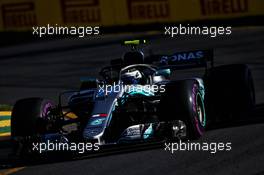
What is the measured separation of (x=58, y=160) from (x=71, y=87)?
20.8 feet

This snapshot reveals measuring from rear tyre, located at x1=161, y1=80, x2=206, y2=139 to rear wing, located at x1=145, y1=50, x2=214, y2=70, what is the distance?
182 centimetres

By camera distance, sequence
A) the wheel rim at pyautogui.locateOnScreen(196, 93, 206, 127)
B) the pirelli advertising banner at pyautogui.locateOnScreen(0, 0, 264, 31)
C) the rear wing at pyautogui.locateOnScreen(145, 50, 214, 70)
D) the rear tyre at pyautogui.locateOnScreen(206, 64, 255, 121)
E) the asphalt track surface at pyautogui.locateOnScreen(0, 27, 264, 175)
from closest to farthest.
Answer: the asphalt track surface at pyautogui.locateOnScreen(0, 27, 264, 175) < the wheel rim at pyautogui.locateOnScreen(196, 93, 206, 127) < the rear tyre at pyautogui.locateOnScreen(206, 64, 255, 121) < the rear wing at pyautogui.locateOnScreen(145, 50, 214, 70) < the pirelli advertising banner at pyautogui.locateOnScreen(0, 0, 264, 31)

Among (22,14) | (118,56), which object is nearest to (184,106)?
(118,56)

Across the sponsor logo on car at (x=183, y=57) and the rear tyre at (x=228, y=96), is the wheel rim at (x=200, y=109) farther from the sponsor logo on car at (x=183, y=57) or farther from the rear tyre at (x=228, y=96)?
the sponsor logo on car at (x=183, y=57)

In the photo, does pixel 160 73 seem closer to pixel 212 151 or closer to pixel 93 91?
pixel 93 91

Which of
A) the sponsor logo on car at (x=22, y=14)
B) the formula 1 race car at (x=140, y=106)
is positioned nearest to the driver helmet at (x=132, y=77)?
the formula 1 race car at (x=140, y=106)

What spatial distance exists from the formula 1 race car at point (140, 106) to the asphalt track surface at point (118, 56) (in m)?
0.26

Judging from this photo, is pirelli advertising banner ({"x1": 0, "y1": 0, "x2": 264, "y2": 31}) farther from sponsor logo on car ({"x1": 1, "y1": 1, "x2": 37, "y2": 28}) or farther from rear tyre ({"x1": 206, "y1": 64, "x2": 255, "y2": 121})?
rear tyre ({"x1": 206, "y1": 64, "x2": 255, "y2": 121})

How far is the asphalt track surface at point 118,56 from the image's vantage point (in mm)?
9844

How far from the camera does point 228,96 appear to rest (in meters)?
12.0

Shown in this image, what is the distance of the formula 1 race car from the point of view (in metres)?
10.8

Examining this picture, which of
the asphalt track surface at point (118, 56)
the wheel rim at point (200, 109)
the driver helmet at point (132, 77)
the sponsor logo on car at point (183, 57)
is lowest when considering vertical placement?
the asphalt track surface at point (118, 56)

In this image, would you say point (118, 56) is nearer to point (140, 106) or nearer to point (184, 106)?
point (140, 106)

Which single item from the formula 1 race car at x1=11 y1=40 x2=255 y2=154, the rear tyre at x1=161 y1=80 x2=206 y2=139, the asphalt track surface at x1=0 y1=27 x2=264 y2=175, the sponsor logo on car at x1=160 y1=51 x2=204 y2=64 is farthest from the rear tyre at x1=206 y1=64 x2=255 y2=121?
the sponsor logo on car at x1=160 y1=51 x2=204 y2=64
